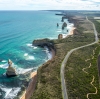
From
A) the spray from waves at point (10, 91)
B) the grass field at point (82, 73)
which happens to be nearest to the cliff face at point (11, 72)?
the spray from waves at point (10, 91)

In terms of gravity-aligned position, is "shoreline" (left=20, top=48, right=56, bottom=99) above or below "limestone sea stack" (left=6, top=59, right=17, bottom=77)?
below

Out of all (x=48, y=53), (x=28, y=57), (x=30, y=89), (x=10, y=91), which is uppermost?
(x=48, y=53)

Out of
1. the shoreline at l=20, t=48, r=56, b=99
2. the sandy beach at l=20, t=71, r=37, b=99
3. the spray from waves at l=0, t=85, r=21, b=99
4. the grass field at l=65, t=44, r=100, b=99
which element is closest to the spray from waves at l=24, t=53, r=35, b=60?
the shoreline at l=20, t=48, r=56, b=99

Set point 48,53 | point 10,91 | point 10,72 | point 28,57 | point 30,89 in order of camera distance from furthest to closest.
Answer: point 48,53
point 28,57
point 10,72
point 30,89
point 10,91

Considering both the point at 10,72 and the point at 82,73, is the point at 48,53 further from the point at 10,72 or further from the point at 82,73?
the point at 82,73

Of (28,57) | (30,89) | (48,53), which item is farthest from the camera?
(48,53)

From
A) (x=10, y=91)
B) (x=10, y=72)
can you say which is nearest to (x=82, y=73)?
(x=10, y=91)

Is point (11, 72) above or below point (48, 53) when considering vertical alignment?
above

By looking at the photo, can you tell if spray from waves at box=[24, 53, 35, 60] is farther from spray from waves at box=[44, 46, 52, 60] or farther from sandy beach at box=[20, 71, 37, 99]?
sandy beach at box=[20, 71, 37, 99]

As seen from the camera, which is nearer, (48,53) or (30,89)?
(30,89)

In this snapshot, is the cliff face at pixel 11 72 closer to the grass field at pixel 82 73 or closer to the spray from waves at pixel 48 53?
the grass field at pixel 82 73

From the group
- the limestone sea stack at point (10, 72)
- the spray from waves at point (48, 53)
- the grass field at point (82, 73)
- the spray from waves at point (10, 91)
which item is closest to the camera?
the grass field at point (82, 73)

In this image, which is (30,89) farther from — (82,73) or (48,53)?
(48,53)

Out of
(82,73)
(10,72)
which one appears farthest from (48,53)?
(82,73)
